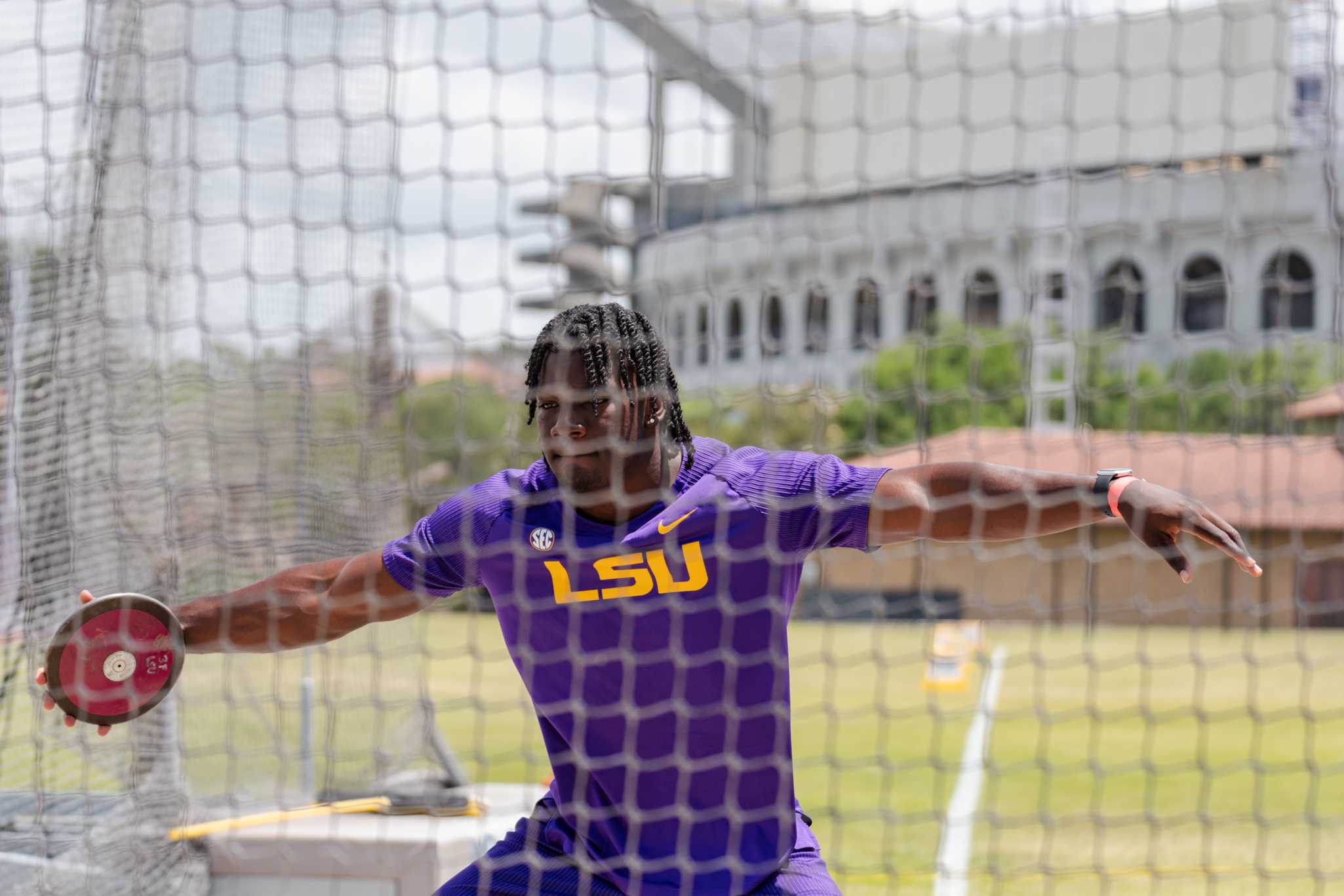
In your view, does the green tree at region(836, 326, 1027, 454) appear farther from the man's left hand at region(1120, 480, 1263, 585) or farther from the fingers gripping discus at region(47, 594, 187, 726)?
the fingers gripping discus at region(47, 594, 187, 726)

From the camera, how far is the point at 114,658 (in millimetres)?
3139

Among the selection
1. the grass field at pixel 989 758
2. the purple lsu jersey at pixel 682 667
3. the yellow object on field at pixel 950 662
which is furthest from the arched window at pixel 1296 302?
the purple lsu jersey at pixel 682 667

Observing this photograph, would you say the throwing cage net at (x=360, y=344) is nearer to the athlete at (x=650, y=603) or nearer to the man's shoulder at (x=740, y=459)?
the athlete at (x=650, y=603)

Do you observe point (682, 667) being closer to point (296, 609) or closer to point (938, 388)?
point (296, 609)

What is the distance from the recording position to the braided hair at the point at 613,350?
3.24m

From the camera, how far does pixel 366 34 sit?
205 inches

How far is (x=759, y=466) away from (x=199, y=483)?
3018 millimetres

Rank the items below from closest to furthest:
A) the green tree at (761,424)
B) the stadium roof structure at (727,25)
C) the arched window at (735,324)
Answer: the stadium roof structure at (727,25) < the green tree at (761,424) < the arched window at (735,324)

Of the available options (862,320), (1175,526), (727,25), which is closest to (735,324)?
(862,320)

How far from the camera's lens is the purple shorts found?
10.1 ft

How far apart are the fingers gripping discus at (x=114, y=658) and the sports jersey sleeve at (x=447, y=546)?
21.3 inches

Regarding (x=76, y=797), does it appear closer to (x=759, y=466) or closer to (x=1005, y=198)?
(x=759, y=466)

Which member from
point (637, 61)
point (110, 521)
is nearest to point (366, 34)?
point (637, 61)

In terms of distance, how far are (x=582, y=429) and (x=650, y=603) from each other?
17.2 inches
